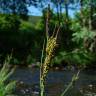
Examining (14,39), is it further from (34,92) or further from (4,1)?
(34,92)

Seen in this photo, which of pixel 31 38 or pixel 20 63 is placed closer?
pixel 20 63

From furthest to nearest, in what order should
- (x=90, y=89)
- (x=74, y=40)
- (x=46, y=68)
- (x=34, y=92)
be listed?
(x=74, y=40), (x=90, y=89), (x=34, y=92), (x=46, y=68)

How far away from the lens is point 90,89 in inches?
681

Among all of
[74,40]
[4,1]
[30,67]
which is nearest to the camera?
[30,67]

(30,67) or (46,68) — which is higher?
(46,68)

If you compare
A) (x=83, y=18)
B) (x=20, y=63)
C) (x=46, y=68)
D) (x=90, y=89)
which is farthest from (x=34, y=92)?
(x=83, y=18)

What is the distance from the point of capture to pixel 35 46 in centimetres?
3231

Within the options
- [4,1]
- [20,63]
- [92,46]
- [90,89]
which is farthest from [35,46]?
[90,89]

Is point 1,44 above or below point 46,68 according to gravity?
below

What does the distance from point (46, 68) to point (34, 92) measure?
12.5m

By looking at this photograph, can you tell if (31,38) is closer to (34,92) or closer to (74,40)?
(74,40)

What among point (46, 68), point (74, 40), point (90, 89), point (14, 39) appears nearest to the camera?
point (46, 68)

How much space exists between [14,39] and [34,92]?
18.3m

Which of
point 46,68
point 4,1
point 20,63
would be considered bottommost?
point 20,63
